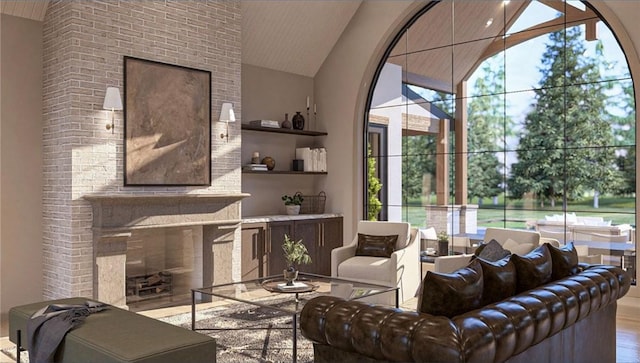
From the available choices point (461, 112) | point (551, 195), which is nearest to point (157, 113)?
point (461, 112)

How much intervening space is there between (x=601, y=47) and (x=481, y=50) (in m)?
1.43

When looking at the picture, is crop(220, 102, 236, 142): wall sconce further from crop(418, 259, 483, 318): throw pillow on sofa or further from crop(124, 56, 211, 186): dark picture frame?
crop(418, 259, 483, 318): throw pillow on sofa

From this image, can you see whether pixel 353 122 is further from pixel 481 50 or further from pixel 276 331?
Answer: pixel 276 331

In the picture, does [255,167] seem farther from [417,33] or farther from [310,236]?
[417,33]

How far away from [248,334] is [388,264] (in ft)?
6.15

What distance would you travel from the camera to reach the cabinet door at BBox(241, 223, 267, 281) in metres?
7.07

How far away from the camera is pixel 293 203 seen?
8055 millimetres

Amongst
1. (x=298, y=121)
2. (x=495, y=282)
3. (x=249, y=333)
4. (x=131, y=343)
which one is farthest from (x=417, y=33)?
(x=131, y=343)

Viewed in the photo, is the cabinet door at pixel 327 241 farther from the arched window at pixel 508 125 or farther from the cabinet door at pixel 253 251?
the cabinet door at pixel 253 251

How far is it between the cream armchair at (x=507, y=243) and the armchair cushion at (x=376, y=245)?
931 mm

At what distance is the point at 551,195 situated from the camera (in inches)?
287

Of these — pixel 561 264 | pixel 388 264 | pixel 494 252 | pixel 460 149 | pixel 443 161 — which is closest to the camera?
pixel 561 264

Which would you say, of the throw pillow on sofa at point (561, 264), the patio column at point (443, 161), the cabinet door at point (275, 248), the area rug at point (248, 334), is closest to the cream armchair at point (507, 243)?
the throw pillow on sofa at point (561, 264)

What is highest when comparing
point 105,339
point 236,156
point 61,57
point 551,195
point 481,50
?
A: point 481,50
